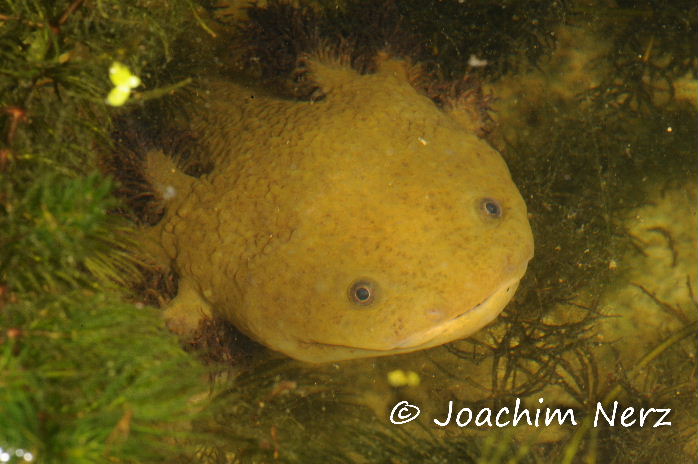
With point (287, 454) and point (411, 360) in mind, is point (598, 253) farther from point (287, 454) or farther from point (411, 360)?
point (287, 454)

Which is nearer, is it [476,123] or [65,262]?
[65,262]

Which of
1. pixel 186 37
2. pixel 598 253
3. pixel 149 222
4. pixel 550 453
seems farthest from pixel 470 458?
pixel 186 37

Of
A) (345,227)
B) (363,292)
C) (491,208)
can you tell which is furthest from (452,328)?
(345,227)

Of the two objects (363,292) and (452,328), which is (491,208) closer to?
(452,328)

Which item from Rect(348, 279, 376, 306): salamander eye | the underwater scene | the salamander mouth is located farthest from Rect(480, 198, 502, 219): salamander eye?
Rect(348, 279, 376, 306): salamander eye

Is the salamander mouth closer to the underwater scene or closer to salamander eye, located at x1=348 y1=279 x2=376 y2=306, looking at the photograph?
the underwater scene

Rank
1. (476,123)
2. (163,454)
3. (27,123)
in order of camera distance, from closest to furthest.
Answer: (27,123), (163,454), (476,123)

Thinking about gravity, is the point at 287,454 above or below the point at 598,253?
below
